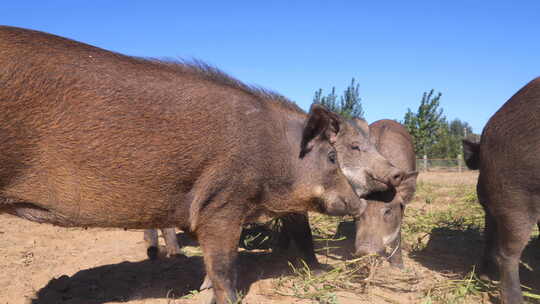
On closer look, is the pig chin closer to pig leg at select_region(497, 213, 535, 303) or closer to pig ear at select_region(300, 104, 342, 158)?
pig ear at select_region(300, 104, 342, 158)

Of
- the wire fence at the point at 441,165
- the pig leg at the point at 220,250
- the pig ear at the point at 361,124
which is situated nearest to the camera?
the pig leg at the point at 220,250

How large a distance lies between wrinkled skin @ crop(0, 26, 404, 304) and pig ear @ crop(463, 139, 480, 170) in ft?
4.95

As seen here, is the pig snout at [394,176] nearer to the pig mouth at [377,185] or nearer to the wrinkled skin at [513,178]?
the pig mouth at [377,185]

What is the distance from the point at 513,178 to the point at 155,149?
354 cm

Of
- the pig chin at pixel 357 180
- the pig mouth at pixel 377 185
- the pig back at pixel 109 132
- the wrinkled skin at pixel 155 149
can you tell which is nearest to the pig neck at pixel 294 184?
the wrinkled skin at pixel 155 149

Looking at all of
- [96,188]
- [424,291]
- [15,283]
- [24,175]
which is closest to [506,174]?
[424,291]

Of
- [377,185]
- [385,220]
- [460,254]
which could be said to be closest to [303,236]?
[385,220]

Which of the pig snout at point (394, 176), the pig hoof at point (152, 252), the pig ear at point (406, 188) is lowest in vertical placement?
the pig hoof at point (152, 252)

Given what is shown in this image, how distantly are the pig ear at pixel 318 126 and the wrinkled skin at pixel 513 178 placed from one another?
173cm

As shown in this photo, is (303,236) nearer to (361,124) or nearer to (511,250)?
(361,124)

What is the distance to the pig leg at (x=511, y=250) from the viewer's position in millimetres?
4160

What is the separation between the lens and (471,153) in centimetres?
554

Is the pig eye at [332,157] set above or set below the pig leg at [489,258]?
above

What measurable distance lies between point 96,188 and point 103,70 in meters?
1.02
